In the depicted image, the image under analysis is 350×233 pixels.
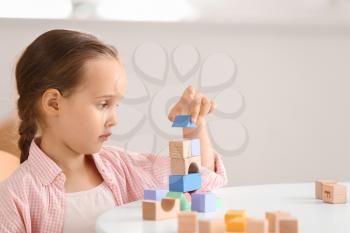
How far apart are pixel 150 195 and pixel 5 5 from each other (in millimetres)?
1154

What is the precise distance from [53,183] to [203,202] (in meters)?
0.39

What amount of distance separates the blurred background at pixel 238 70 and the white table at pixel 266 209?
36.3 inches

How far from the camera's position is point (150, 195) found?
1018 millimetres

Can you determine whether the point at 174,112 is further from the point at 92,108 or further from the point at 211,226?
the point at 211,226

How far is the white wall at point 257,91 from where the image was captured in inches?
84.3

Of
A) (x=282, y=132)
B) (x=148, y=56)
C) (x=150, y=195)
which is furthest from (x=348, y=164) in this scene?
(x=150, y=195)

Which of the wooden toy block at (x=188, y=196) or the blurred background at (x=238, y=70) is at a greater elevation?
the blurred background at (x=238, y=70)

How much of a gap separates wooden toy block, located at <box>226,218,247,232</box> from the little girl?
396mm

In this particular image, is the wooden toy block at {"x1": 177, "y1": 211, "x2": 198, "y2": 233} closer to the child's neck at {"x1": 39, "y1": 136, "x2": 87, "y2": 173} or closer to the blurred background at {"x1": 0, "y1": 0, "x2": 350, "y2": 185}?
the child's neck at {"x1": 39, "y1": 136, "x2": 87, "y2": 173}

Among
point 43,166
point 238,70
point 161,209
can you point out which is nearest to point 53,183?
point 43,166

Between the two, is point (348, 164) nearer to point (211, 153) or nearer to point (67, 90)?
point (211, 153)

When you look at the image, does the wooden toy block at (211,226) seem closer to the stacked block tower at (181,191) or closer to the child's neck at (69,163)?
the stacked block tower at (181,191)

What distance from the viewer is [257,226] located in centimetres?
79

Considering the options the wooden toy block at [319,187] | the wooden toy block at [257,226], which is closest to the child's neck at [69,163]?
the wooden toy block at [319,187]
